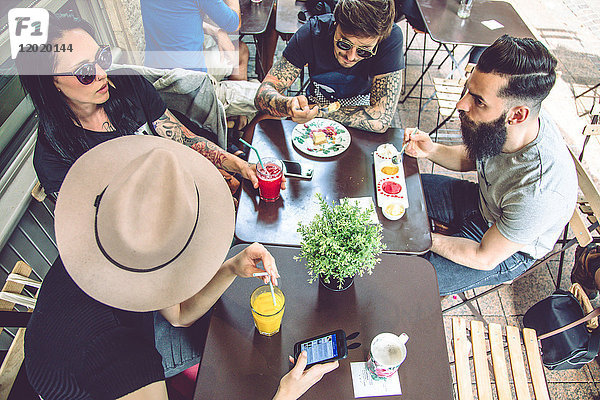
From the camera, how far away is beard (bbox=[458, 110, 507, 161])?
6.35 ft

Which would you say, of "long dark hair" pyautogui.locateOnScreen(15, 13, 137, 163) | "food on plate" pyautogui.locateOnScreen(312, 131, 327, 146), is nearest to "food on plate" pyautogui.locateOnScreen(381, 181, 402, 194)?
"food on plate" pyautogui.locateOnScreen(312, 131, 327, 146)

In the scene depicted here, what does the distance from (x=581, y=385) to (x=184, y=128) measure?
2867 millimetres

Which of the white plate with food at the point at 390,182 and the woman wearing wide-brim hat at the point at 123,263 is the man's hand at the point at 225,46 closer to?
the white plate with food at the point at 390,182

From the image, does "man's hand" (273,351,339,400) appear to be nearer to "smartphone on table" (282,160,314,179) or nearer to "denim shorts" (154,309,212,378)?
"denim shorts" (154,309,212,378)

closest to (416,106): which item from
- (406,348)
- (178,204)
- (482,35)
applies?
(482,35)

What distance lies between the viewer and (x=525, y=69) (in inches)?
70.7

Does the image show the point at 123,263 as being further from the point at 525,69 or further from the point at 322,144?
the point at 525,69

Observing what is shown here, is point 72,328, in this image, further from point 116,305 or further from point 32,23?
point 32,23

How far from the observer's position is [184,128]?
2412 millimetres

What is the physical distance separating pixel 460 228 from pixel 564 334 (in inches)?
29.2

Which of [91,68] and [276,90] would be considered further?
[276,90]

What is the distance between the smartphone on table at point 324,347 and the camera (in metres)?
1.36

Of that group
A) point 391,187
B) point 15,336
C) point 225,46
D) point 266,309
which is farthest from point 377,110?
point 15,336

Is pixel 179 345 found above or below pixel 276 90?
below
